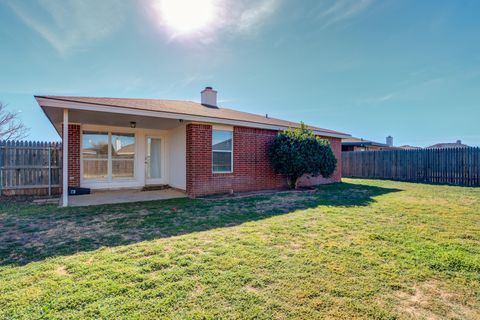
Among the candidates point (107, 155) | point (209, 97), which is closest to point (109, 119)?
point (107, 155)

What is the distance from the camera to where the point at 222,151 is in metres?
8.72

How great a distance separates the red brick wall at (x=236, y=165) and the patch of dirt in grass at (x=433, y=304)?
6501 mm

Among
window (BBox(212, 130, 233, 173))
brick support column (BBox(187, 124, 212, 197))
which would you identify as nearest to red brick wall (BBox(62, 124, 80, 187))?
brick support column (BBox(187, 124, 212, 197))

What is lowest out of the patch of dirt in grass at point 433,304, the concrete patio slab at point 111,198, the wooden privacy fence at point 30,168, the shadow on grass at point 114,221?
the patch of dirt in grass at point 433,304

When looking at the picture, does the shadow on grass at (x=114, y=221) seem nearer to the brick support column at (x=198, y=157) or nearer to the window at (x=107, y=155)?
the brick support column at (x=198, y=157)

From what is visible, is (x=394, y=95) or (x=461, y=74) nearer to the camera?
(x=461, y=74)

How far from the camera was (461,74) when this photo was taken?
39.2 ft

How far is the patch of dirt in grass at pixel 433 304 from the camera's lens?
6.66 ft

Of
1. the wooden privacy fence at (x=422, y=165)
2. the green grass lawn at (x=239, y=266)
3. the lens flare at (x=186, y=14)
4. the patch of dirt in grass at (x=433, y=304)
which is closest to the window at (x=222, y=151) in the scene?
the green grass lawn at (x=239, y=266)

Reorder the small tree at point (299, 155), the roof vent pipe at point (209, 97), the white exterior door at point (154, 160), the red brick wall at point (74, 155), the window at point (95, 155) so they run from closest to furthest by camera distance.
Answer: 1. the red brick wall at point (74, 155)
2. the window at point (95, 155)
3. the small tree at point (299, 155)
4. the white exterior door at point (154, 160)
5. the roof vent pipe at point (209, 97)

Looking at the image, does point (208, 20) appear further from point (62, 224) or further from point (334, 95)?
point (334, 95)

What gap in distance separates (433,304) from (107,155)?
10112 mm

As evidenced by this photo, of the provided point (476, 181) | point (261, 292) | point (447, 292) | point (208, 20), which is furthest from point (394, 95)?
point (261, 292)

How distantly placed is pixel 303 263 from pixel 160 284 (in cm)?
171
